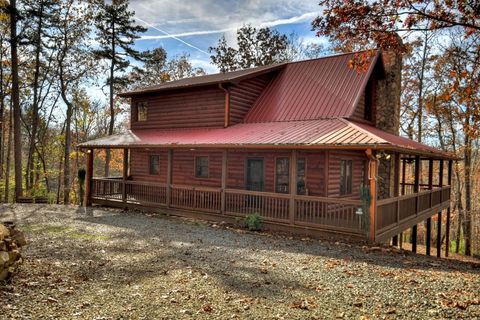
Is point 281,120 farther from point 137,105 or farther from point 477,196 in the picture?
point 477,196

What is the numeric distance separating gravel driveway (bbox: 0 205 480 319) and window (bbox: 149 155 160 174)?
8.28m

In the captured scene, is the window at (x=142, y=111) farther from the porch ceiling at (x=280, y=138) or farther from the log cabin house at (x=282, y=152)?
the porch ceiling at (x=280, y=138)

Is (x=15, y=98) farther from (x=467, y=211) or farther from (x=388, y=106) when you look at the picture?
(x=467, y=211)

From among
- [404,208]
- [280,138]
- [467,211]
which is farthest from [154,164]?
[467,211]

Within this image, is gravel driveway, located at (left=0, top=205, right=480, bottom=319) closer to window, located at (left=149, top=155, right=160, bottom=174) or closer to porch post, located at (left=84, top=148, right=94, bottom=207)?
porch post, located at (left=84, top=148, right=94, bottom=207)

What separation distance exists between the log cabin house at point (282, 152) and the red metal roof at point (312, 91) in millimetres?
53

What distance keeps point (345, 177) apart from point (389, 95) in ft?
18.7

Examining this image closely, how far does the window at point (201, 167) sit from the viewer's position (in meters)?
17.2

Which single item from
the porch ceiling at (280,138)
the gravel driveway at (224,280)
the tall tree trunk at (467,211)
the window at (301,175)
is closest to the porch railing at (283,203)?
the window at (301,175)

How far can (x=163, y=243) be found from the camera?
987 centimetres

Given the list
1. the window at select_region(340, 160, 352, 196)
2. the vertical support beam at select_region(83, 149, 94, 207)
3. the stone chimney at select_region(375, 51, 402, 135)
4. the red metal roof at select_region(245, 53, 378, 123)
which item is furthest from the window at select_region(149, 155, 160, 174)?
the stone chimney at select_region(375, 51, 402, 135)

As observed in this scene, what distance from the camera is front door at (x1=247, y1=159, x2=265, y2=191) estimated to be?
610 inches

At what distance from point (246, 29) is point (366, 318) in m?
31.9

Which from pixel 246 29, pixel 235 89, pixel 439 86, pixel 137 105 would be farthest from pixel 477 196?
pixel 137 105
